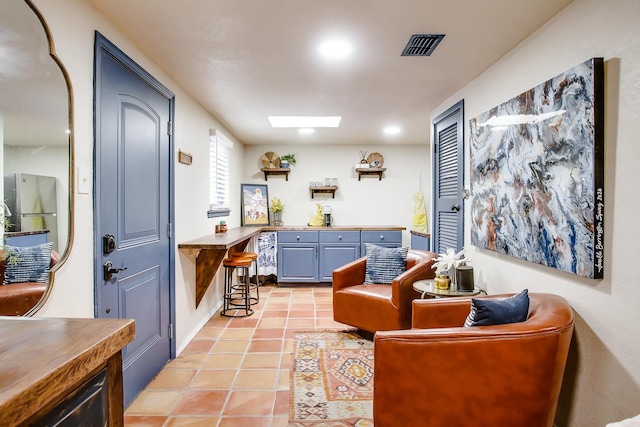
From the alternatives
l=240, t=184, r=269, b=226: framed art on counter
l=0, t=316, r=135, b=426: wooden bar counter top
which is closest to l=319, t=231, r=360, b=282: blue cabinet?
l=240, t=184, r=269, b=226: framed art on counter

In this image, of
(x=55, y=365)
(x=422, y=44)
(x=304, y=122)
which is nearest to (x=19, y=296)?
(x=55, y=365)

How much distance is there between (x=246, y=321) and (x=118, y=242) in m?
1.88

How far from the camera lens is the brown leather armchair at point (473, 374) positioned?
Result: 1.26m

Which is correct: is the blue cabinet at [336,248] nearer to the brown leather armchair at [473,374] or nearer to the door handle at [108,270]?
the door handle at [108,270]

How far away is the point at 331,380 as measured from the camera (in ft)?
7.35

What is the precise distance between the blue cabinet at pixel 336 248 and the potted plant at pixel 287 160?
4.22 feet

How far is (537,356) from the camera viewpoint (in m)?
1.26

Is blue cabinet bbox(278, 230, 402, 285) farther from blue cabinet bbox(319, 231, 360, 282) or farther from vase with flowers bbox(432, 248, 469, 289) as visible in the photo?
vase with flowers bbox(432, 248, 469, 289)

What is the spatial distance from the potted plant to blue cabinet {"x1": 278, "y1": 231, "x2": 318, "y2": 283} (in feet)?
3.74

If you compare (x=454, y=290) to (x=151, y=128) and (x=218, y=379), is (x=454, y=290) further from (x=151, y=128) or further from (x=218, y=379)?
(x=151, y=128)

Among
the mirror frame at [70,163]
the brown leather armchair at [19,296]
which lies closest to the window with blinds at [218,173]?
the mirror frame at [70,163]

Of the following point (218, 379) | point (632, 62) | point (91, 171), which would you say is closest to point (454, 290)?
point (632, 62)

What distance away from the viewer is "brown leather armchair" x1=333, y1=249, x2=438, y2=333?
2.57 meters

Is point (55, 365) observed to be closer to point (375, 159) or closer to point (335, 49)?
point (335, 49)
